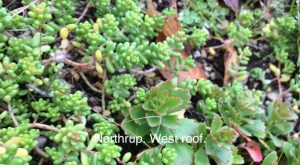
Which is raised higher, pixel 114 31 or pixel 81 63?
pixel 114 31

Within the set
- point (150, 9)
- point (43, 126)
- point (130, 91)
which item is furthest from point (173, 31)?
point (43, 126)

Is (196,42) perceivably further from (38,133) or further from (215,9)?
(38,133)

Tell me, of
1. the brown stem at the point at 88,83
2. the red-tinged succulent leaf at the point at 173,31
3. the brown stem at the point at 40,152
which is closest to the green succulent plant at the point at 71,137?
the brown stem at the point at 40,152

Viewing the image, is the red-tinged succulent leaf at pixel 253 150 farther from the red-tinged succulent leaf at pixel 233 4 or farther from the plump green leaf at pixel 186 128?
the red-tinged succulent leaf at pixel 233 4

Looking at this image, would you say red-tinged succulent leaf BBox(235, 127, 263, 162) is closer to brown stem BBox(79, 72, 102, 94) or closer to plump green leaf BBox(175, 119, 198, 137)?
plump green leaf BBox(175, 119, 198, 137)

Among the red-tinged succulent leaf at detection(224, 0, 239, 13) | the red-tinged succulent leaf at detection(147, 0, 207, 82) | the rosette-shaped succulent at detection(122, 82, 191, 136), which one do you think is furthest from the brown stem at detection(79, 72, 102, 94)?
the red-tinged succulent leaf at detection(224, 0, 239, 13)

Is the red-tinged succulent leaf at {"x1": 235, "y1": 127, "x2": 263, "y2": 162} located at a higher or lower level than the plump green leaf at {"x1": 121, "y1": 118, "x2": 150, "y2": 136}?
lower

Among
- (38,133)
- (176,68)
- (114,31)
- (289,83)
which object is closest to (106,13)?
(114,31)

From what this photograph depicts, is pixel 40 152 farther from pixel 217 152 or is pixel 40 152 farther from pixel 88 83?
pixel 217 152
